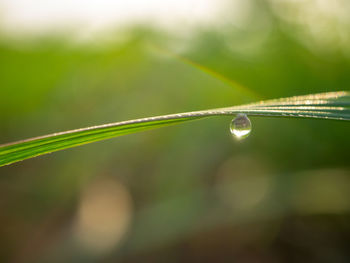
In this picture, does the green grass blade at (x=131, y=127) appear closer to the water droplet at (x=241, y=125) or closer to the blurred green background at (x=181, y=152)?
the water droplet at (x=241, y=125)

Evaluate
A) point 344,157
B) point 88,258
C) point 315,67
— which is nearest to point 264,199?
point 344,157

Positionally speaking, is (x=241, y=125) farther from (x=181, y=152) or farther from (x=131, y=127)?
(x=181, y=152)

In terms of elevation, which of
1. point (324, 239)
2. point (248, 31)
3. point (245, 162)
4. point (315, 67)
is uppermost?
point (248, 31)

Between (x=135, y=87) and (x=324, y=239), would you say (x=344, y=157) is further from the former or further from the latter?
(x=135, y=87)

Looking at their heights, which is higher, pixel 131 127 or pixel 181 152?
pixel 181 152

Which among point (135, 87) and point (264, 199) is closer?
point (264, 199)

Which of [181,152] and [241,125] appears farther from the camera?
[181,152]

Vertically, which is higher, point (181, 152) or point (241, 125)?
point (181, 152)

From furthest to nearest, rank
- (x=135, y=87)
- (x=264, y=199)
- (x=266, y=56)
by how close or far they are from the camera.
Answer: (x=135, y=87) → (x=266, y=56) → (x=264, y=199)

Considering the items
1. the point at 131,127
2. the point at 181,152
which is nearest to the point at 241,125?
the point at 131,127

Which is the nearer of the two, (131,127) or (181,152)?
(131,127)
